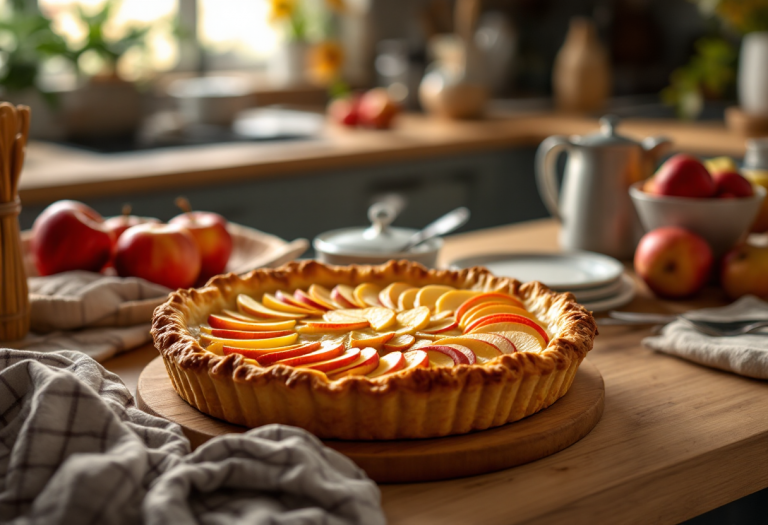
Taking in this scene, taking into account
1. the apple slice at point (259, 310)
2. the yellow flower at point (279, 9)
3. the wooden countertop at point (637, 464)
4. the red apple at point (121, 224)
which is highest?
the yellow flower at point (279, 9)

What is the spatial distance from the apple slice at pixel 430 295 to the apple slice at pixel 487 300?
0.15 feet

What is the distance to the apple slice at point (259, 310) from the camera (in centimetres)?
113

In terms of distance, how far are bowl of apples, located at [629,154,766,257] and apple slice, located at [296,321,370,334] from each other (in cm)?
72

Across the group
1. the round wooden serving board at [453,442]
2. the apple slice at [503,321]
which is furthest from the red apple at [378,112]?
the round wooden serving board at [453,442]

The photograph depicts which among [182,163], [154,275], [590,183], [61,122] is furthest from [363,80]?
[154,275]

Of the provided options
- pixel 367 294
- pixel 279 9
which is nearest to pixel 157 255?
pixel 367 294

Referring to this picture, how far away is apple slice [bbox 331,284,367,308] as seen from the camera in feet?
3.90

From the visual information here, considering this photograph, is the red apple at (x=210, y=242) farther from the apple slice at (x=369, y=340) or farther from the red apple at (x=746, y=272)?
the red apple at (x=746, y=272)

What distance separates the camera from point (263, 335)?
1.04 meters

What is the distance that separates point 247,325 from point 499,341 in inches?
12.8

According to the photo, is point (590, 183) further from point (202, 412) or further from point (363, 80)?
point (363, 80)

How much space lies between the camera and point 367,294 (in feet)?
4.04

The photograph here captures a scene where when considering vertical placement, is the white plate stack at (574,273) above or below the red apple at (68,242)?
below

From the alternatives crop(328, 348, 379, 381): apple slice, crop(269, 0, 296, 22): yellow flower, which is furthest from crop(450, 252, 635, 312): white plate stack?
crop(269, 0, 296, 22): yellow flower
